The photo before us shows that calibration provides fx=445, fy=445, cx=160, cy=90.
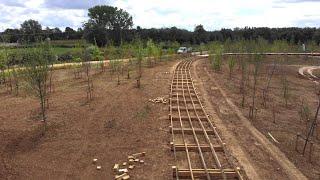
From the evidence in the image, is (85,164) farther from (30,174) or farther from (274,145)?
(274,145)

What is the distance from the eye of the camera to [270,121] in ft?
59.1

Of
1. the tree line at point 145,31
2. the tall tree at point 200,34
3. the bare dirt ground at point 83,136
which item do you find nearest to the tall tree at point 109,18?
the tree line at point 145,31

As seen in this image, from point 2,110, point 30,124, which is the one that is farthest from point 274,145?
point 2,110

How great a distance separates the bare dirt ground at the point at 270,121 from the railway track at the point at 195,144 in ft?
2.12

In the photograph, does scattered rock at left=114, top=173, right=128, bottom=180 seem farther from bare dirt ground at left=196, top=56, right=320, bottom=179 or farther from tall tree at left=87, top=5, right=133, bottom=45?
tall tree at left=87, top=5, right=133, bottom=45

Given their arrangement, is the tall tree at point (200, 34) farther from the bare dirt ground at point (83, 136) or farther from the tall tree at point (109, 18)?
the bare dirt ground at point (83, 136)

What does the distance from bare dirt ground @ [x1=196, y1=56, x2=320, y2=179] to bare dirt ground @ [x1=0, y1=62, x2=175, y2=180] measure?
8.03ft

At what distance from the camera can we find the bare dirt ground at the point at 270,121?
487 inches

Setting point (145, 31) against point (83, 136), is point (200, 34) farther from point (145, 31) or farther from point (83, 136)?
point (83, 136)

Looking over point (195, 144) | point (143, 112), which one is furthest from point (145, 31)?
point (195, 144)

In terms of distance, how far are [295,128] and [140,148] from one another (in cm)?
729

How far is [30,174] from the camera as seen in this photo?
37.4 ft

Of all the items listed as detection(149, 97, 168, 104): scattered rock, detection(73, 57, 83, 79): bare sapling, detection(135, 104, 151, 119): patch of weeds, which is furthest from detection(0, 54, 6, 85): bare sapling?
detection(135, 104, 151, 119): patch of weeds

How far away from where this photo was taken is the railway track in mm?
11180
